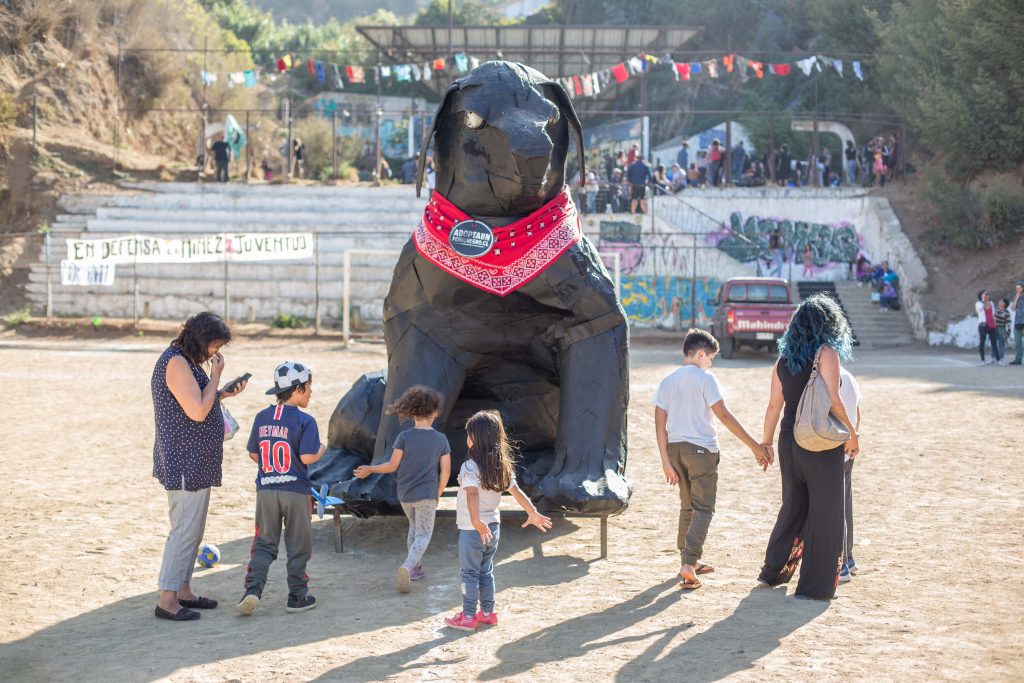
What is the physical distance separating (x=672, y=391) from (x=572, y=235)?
122 cm

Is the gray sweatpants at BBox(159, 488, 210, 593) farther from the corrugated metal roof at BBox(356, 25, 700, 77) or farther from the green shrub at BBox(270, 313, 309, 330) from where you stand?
the corrugated metal roof at BBox(356, 25, 700, 77)

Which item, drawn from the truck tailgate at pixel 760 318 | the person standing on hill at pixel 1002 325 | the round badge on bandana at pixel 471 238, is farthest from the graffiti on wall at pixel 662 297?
the round badge on bandana at pixel 471 238

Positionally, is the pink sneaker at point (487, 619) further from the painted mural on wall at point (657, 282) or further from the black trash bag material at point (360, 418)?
the painted mural on wall at point (657, 282)

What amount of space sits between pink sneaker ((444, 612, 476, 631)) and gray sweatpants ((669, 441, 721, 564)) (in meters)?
1.50

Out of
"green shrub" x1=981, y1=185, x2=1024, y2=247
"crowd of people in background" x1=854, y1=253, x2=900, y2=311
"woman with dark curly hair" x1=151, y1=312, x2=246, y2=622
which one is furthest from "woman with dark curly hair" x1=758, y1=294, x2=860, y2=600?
"green shrub" x1=981, y1=185, x2=1024, y2=247

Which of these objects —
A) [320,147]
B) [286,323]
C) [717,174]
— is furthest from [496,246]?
[320,147]

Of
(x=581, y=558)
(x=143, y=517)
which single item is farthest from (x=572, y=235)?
(x=143, y=517)

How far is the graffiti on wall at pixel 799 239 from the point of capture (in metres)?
31.2

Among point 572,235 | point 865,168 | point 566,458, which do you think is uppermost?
point 865,168

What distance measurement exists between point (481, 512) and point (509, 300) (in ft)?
5.72

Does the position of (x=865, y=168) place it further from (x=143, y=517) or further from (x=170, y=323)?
(x=143, y=517)

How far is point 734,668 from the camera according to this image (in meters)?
5.23

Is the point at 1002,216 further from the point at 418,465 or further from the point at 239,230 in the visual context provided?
the point at 418,465

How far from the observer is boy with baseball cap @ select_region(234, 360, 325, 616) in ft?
20.2
